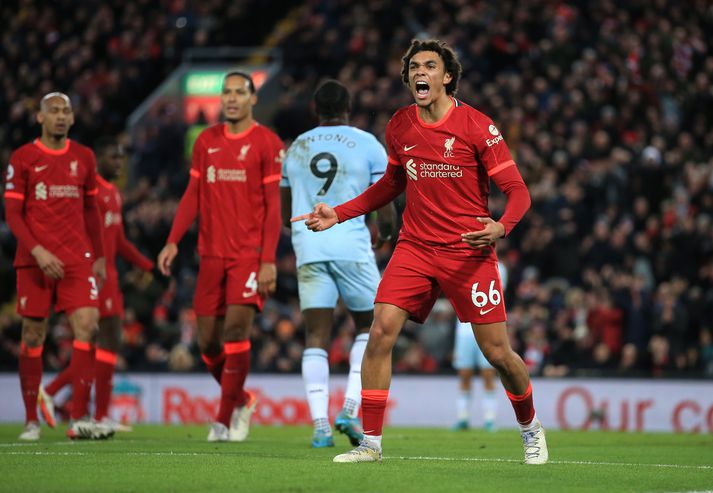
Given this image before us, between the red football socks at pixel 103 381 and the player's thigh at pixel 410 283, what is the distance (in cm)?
496

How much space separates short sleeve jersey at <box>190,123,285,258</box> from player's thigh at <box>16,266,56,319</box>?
133 cm

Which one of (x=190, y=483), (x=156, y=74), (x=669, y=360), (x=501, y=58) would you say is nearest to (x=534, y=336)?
(x=669, y=360)

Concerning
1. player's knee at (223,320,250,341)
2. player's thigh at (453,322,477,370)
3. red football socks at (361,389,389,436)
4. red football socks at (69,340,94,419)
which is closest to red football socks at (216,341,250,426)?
player's knee at (223,320,250,341)

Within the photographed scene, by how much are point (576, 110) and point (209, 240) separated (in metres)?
11.8

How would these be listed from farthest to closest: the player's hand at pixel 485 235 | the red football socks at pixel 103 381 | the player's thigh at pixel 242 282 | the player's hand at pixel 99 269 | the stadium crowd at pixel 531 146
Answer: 1. the stadium crowd at pixel 531 146
2. the red football socks at pixel 103 381
3. the player's hand at pixel 99 269
4. the player's thigh at pixel 242 282
5. the player's hand at pixel 485 235

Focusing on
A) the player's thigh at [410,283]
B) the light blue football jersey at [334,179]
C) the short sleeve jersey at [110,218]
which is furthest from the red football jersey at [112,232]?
the player's thigh at [410,283]

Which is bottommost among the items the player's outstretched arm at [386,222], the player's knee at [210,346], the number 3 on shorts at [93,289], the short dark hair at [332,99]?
the player's knee at [210,346]

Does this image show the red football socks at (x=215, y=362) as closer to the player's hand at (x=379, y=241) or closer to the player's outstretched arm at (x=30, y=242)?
the player's outstretched arm at (x=30, y=242)

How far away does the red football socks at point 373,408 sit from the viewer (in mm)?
7613

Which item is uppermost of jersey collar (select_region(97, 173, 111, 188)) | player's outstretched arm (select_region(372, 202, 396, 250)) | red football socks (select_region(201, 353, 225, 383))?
jersey collar (select_region(97, 173, 111, 188))

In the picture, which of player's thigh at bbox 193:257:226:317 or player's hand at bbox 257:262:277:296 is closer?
player's hand at bbox 257:262:277:296

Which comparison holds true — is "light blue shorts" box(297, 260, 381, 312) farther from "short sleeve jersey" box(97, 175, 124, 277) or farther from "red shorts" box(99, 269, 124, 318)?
"short sleeve jersey" box(97, 175, 124, 277)

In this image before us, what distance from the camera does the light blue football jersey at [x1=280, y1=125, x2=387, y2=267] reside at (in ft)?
32.2

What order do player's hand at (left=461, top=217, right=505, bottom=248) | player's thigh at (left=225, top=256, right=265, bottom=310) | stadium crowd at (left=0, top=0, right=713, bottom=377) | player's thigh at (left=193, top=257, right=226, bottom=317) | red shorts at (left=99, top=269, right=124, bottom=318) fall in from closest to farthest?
player's hand at (left=461, top=217, right=505, bottom=248), player's thigh at (left=225, top=256, right=265, bottom=310), player's thigh at (left=193, top=257, right=226, bottom=317), red shorts at (left=99, top=269, right=124, bottom=318), stadium crowd at (left=0, top=0, right=713, bottom=377)
